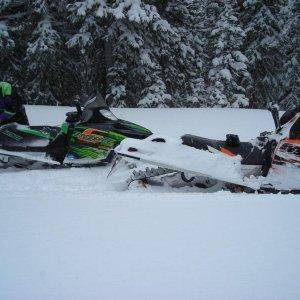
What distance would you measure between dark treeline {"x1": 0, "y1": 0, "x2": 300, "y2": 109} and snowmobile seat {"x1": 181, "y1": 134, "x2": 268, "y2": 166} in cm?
881

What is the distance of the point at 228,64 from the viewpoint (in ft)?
70.9

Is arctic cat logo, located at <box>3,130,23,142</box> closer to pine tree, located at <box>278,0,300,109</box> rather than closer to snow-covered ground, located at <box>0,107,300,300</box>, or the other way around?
snow-covered ground, located at <box>0,107,300,300</box>

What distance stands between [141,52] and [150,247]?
43.3ft

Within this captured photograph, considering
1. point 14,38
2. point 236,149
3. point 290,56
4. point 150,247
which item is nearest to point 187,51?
point 14,38

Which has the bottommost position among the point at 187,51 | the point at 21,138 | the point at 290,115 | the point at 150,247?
the point at 21,138

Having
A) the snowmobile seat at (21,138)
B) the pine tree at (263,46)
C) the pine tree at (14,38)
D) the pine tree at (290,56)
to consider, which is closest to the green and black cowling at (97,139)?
the snowmobile seat at (21,138)

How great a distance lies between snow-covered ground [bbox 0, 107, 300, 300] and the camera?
7.26 feet

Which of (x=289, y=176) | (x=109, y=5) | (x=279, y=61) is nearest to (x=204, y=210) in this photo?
(x=289, y=176)

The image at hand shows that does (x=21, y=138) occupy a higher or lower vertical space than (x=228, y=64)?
lower

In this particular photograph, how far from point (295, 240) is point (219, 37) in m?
20.2

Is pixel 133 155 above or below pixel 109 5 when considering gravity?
below

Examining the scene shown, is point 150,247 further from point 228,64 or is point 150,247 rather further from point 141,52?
point 228,64

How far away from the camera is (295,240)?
2.76m

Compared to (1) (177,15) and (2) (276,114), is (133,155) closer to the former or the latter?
(2) (276,114)
